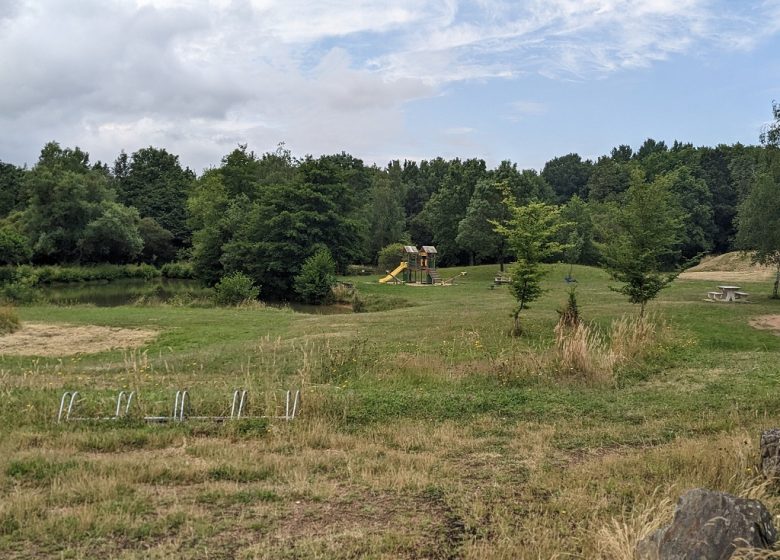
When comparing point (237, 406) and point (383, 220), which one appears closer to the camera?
point (237, 406)

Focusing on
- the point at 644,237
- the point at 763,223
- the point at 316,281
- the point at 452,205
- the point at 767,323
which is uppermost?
the point at 452,205

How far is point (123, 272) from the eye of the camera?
58062 millimetres

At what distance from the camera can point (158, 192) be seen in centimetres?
7450

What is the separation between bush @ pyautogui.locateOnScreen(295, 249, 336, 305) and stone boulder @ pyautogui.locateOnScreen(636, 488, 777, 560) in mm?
33524

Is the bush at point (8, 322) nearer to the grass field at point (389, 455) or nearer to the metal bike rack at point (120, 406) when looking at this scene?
the grass field at point (389, 455)

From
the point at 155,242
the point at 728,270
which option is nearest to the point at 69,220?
the point at 155,242

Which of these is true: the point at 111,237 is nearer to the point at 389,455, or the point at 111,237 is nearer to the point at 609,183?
the point at 389,455

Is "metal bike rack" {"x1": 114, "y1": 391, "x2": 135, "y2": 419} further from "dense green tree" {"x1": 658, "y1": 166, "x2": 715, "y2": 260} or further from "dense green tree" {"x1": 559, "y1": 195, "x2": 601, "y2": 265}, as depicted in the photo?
"dense green tree" {"x1": 658, "y1": 166, "x2": 715, "y2": 260}

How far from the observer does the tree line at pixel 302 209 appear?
42250 mm

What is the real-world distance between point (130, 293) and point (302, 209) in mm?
13943

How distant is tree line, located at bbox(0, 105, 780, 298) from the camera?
42250 millimetres

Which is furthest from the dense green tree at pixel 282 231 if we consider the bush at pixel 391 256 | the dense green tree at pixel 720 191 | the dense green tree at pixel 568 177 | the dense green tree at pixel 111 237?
the dense green tree at pixel 568 177

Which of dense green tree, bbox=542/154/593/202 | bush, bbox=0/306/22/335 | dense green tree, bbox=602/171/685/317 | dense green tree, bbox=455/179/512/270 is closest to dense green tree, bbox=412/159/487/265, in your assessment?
dense green tree, bbox=455/179/512/270

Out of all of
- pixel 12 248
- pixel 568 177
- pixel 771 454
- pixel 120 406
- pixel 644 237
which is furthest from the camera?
pixel 568 177
